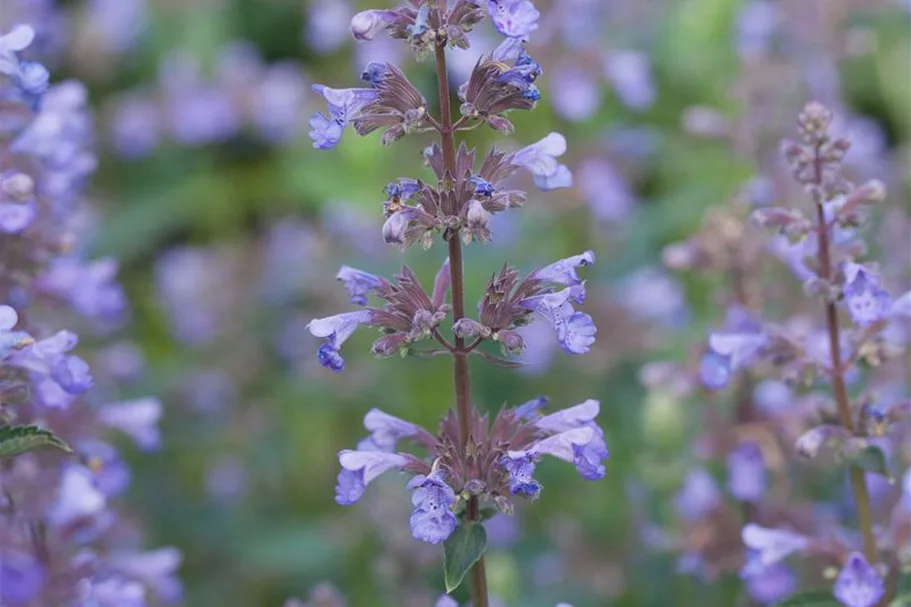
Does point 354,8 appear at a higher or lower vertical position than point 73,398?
higher

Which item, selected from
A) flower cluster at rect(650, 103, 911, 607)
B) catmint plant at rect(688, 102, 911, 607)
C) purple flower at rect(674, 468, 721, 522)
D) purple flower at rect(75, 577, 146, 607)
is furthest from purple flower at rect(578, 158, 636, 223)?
purple flower at rect(75, 577, 146, 607)

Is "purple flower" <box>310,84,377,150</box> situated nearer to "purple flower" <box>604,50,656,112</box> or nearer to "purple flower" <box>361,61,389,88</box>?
"purple flower" <box>361,61,389,88</box>

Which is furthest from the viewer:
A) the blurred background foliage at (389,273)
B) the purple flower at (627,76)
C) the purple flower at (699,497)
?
the purple flower at (627,76)

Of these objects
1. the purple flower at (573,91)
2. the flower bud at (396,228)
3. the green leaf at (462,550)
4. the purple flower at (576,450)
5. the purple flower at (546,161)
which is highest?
the purple flower at (573,91)

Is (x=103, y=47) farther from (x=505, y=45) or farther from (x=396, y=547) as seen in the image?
(x=505, y=45)

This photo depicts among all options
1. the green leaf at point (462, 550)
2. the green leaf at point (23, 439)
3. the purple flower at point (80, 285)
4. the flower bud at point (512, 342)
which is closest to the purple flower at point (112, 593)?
the green leaf at point (23, 439)

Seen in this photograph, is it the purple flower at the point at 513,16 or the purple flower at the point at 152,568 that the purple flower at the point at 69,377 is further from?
the purple flower at the point at 513,16

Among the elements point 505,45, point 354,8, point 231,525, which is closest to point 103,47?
point 354,8

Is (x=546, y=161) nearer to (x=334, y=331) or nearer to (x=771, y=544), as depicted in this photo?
(x=334, y=331)
